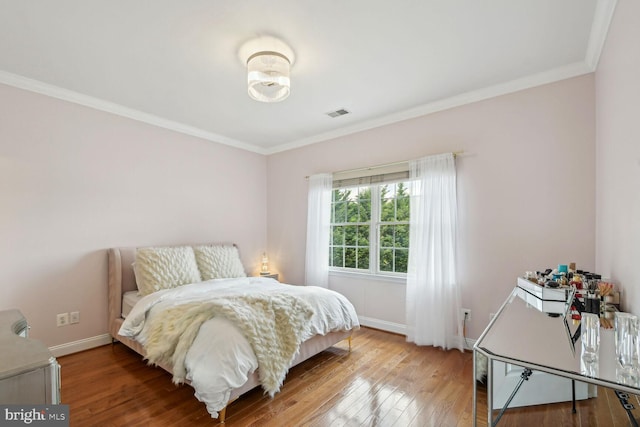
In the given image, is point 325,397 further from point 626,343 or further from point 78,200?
point 78,200

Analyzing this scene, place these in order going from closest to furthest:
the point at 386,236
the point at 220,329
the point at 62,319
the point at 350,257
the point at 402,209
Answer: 1. the point at 220,329
2. the point at 62,319
3. the point at 402,209
4. the point at 386,236
5. the point at 350,257

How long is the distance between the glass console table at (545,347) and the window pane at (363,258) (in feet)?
7.09

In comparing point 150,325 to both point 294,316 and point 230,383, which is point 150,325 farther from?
point 294,316

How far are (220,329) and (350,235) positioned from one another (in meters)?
2.37

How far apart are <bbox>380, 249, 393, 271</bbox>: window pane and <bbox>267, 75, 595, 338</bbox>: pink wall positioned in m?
0.26

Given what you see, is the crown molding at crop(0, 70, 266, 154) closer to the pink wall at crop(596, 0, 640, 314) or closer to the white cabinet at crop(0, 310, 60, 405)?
the white cabinet at crop(0, 310, 60, 405)

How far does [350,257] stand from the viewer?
408 centimetres

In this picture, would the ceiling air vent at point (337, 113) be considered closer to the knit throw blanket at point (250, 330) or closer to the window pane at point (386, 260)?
the window pane at point (386, 260)

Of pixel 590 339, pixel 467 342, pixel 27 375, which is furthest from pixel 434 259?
pixel 27 375

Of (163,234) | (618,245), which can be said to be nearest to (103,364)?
(163,234)

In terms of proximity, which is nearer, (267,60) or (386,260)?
(267,60)

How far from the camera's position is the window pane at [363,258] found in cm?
391

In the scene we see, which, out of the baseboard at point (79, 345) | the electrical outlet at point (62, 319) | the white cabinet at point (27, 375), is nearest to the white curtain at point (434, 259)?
the white cabinet at point (27, 375)

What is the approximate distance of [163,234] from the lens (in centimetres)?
368
